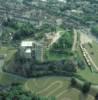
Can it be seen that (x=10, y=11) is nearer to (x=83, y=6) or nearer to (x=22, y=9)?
(x=22, y=9)

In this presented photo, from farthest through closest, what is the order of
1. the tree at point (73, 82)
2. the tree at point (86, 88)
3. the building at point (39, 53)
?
1. the building at point (39, 53)
2. the tree at point (73, 82)
3. the tree at point (86, 88)

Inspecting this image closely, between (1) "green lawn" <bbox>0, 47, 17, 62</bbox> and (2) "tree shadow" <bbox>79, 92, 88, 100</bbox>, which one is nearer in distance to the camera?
(2) "tree shadow" <bbox>79, 92, 88, 100</bbox>

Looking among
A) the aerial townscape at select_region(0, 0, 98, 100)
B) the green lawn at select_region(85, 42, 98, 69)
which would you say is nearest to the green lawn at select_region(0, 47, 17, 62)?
the aerial townscape at select_region(0, 0, 98, 100)

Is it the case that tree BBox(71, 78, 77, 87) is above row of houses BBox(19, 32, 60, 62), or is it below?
below

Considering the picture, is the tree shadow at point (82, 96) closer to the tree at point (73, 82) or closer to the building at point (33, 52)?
the tree at point (73, 82)

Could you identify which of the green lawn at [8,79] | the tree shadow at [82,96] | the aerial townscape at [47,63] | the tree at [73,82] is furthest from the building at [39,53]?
the tree shadow at [82,96]

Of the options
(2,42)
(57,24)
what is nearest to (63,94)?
(2,42)

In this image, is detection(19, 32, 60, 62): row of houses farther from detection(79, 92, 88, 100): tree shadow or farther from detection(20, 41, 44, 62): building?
detection(79, 92, 88, 100): tree shadow
